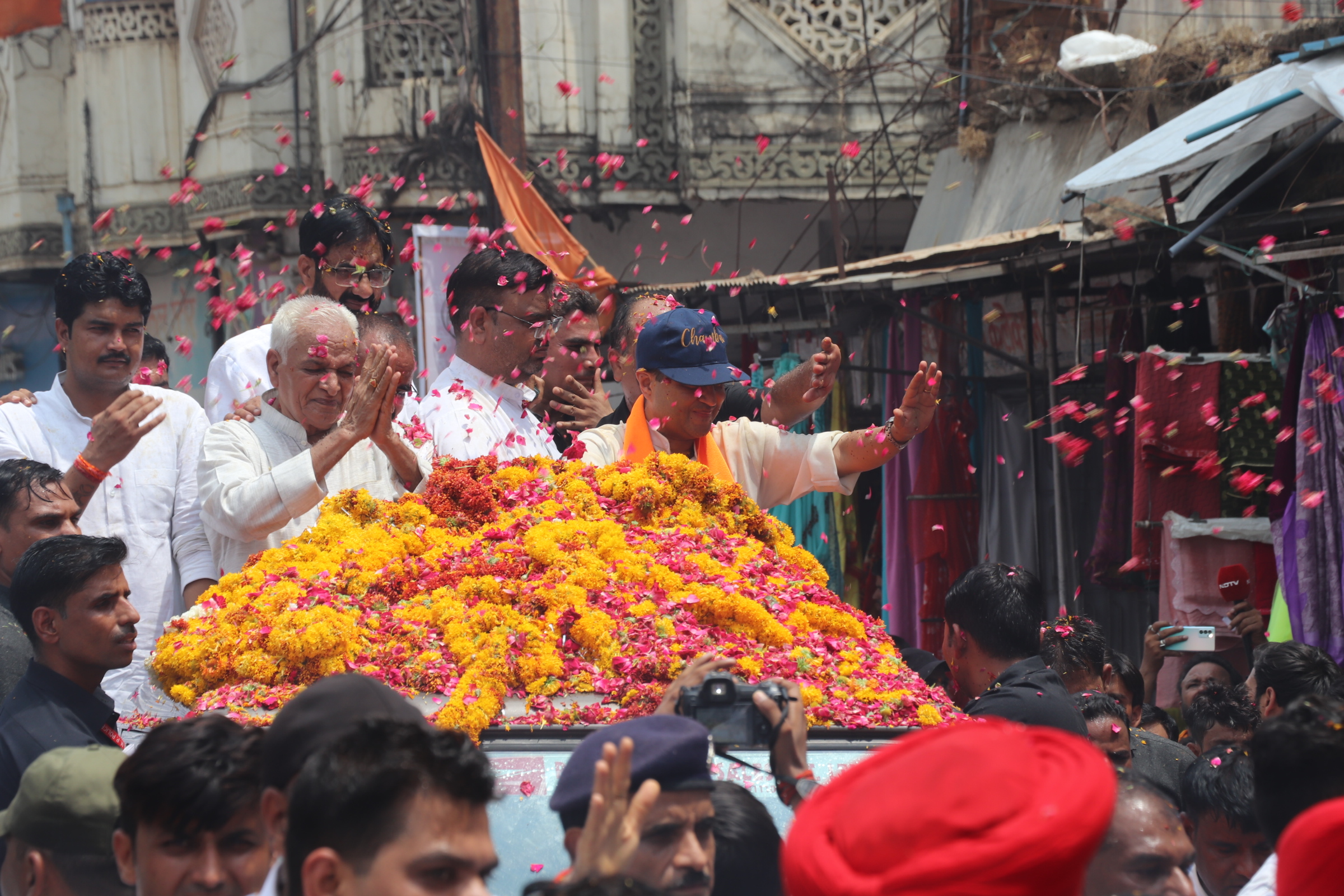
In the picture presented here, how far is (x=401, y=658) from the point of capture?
3.87 metres

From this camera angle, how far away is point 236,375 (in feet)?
19.5

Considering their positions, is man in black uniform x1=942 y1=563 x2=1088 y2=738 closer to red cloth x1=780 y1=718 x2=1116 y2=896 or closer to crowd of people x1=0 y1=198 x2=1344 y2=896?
crowd of people x1=0 y1=198 x2=1344 y2=896

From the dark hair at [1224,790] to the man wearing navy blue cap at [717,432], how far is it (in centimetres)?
149

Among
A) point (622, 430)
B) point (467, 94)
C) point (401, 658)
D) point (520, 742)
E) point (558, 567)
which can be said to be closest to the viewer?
point (520, 742)

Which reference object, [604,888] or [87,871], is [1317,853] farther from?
[87,871]

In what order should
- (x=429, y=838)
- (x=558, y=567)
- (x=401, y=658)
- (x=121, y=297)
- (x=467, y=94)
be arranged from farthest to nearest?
(x=467, y=94) < (x=121, y=297) < (x=558, y=567) < (x=401, y=658) < (x=429, y=838)

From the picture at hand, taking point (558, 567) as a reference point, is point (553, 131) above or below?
above

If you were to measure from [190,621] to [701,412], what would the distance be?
193 centimetres

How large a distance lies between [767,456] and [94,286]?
2.51 metres

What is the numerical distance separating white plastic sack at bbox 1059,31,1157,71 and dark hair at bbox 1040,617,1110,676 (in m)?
5.56

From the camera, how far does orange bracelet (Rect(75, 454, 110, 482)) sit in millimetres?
4703

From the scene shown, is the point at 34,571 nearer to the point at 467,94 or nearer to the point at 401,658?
the point at 401,658

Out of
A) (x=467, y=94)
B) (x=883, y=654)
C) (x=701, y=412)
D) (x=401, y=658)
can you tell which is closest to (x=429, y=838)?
(x=401, y=658)

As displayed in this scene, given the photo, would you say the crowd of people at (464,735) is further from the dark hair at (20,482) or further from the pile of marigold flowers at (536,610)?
the pile of marigold flowers at (536,610)
